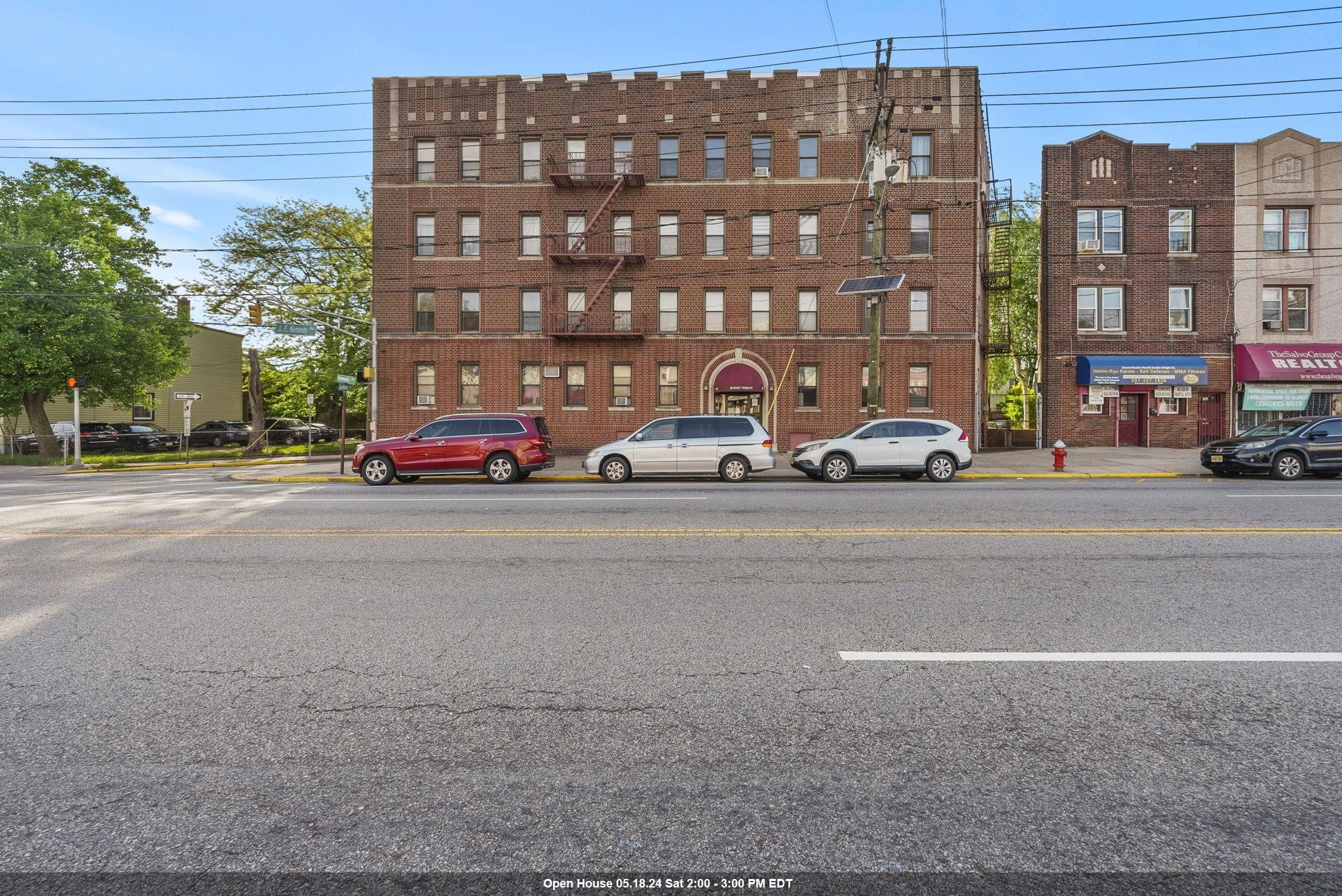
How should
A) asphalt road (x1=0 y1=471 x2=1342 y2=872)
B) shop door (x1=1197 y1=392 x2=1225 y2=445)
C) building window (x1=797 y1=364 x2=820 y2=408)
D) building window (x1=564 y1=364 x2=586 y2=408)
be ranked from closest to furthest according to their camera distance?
1. asphalt road (x1=0 y1=471 x2=1342 y2=872)
2. shop door (x1=1197 y1=392 x2=1225 y2=445)
3. building window (x1=797 y1=364 x2=820 y2=408)
4. building window (x1=564 y1=364 x2=586 y2=408)

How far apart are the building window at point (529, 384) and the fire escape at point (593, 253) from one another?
1.70 metres

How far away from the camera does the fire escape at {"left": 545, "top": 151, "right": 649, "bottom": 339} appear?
27.5 meters

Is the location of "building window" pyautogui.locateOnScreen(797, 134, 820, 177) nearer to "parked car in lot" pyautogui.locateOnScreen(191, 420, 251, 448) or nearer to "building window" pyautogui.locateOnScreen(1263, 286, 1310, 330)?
"building window" pyautogui.locateOnScreen(1263, 286, 1310, 330)

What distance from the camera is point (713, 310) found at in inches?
1102

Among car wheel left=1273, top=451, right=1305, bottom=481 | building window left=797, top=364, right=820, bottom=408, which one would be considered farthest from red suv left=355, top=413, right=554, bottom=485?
car wheel left=1273, top=451, right=1305, bottom=481

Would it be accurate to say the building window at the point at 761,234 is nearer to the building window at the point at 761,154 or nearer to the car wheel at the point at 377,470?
the building window at the point at 761,154

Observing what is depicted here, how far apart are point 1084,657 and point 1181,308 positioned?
29876mm

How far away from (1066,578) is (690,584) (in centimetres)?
327

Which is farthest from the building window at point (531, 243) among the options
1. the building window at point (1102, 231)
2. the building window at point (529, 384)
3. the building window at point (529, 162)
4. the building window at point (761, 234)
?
the building window at point (1102, 231)

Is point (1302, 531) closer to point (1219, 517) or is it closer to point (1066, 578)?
point (1219, 517)

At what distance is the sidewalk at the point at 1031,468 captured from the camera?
18641 millimetres

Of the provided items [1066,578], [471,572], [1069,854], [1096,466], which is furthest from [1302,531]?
[1096,466]

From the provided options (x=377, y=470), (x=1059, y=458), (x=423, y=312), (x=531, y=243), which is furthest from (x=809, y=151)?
(x=377, y=470)

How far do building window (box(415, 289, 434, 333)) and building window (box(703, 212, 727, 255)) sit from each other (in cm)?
1117
